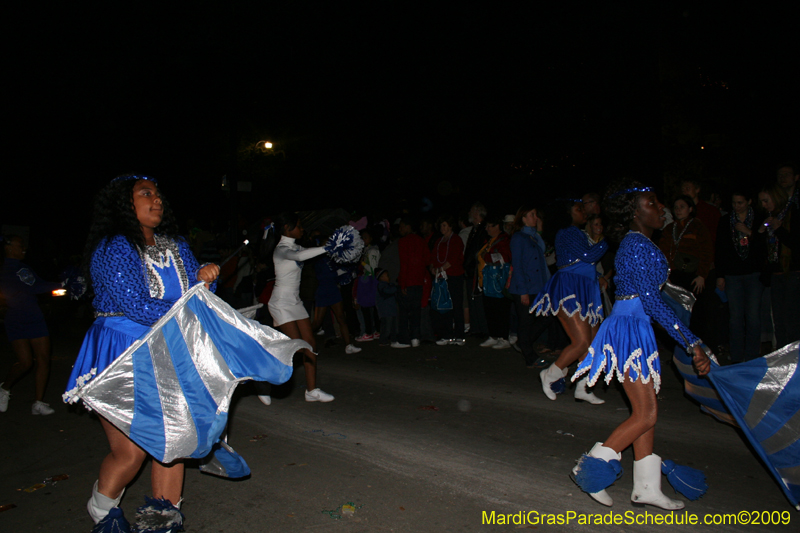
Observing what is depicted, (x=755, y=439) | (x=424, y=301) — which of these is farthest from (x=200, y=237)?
(x=755, y=439)

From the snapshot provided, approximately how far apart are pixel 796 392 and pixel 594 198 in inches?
114

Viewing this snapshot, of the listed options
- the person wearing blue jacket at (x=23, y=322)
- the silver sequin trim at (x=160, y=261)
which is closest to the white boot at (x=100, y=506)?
the silver sequin trim at (x=160, y=261)

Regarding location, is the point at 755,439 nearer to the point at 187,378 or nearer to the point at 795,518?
the point at 795,518

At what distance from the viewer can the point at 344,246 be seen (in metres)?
6.15

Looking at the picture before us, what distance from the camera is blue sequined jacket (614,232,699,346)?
3.41m

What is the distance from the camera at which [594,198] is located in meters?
5.80

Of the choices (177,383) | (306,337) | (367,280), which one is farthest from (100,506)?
(367,280)

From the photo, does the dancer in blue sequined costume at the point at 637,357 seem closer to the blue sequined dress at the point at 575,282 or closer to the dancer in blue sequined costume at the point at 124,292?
the blue sequined dress at the point at 575,282

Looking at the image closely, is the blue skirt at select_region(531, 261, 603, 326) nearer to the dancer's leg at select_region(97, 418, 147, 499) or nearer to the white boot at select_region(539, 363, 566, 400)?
the white boot at select_region(539, 363, 566, 400)

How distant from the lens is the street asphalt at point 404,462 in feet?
11.5

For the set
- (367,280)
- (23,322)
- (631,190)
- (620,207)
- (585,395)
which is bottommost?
(585,395)

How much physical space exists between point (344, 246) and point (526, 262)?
2.80 m

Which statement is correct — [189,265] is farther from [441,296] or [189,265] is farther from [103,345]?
[441,296]

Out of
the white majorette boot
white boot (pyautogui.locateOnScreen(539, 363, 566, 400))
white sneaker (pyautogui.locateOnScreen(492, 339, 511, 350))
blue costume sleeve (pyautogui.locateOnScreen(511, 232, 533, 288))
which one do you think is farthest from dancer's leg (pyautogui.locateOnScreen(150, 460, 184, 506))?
white sneaker (pyautogui.locateOnScreen(492, 339, 511, 350))
